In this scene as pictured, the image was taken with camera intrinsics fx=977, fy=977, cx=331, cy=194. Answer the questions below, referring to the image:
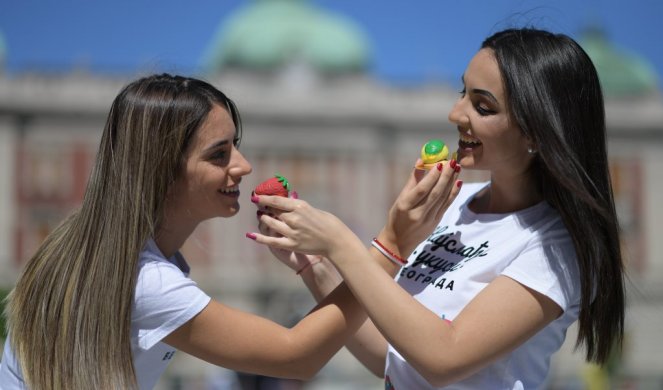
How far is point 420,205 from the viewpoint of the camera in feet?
6.58

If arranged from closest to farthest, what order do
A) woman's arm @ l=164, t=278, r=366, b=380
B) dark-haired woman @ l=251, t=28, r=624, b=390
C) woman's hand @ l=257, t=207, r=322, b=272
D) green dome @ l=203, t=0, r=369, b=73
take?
dark-haired woman @ l=251, t=28, r=624, b=390
woman's arm @ l=164, t=278, r=366, b=380
woman's hand @ l=257, t=207, r=322, b=272
green dome @ l=203, t=0, r=369, b=73

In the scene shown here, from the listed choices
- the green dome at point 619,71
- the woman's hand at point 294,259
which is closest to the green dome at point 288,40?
the green dome at point 619,71

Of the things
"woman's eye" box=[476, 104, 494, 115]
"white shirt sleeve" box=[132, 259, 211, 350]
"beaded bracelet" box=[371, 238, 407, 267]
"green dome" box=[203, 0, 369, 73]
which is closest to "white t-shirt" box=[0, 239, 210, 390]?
"white shirt sleeve" box=[132, 259, 211, 350]

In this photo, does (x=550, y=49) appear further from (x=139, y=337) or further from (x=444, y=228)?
(x=139, y=337)

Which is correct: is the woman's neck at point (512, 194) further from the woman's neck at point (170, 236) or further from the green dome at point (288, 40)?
the green dome at point (288, 40)

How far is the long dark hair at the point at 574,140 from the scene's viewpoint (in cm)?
191

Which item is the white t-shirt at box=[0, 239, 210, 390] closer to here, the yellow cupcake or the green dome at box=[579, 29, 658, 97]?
the yellow cupcake

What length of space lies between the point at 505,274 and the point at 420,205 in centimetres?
22

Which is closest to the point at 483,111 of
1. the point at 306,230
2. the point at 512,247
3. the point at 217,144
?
the point at 512,247

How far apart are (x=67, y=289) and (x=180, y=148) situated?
366mm

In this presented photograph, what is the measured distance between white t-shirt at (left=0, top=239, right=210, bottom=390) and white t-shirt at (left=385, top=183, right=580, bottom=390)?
462mm

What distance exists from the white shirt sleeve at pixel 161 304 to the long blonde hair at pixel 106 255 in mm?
29

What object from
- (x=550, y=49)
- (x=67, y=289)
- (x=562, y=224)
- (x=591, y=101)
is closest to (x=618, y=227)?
(x=562, y=224)

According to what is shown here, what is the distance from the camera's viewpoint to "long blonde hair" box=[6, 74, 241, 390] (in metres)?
1.91
